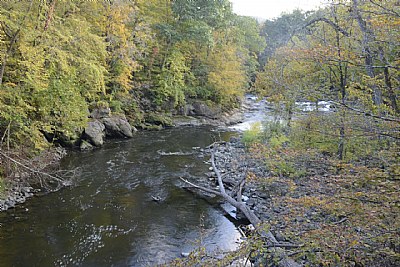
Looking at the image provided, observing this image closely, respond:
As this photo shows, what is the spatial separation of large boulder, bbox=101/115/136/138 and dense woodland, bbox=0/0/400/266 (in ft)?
3.49

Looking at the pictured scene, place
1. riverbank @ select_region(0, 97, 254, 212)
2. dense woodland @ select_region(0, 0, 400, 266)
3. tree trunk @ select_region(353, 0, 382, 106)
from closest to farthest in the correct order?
1. dense woodland @ select_region(0, 0, 400, 266)
2. tree trunk @ select_region(353, 0, 382, 106)
3. riverbank @ select_region(0, 97, 254, 212)

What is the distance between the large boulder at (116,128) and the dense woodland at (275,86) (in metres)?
1.06

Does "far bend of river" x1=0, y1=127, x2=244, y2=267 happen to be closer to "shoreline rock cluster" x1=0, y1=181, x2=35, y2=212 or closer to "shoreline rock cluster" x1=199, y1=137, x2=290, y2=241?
"shoreline rock cluster" x1=0, y1=181, x2=35, y2=212

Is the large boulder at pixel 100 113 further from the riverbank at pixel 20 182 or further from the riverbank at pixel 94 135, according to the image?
the riverbank at pixel 20 182

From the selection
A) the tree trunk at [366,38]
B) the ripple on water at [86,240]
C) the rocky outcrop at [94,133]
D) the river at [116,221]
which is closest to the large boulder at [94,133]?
the rocky outcrop at [94,133]

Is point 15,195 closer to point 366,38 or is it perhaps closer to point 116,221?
point 116,221

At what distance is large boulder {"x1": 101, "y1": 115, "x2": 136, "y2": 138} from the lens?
667 inches

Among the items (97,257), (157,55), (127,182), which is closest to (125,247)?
(97,257)

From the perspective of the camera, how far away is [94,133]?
15.0 meters

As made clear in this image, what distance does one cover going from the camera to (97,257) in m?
6.13

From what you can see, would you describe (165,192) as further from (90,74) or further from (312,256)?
(312,256)

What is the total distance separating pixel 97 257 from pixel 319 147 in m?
6.21

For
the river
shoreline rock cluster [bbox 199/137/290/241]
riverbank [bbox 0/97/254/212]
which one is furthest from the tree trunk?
riverbank [bbox 0/97/254/212]

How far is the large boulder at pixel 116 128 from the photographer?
1695 centimetres
